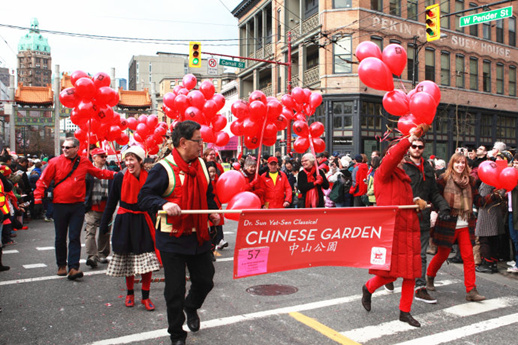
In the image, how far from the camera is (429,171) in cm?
544

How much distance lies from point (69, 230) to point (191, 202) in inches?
142

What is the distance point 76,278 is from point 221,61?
13235 mm

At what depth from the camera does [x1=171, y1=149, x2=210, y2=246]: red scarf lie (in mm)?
3879

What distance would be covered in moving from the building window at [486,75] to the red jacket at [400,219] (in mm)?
30969

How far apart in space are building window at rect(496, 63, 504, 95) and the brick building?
0.07 metres

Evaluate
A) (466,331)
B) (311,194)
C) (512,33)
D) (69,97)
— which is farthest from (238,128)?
(512,33)

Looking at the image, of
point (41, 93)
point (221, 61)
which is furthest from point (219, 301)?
point (41, 93)

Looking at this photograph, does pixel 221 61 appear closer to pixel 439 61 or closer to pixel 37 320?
pixel 37 320

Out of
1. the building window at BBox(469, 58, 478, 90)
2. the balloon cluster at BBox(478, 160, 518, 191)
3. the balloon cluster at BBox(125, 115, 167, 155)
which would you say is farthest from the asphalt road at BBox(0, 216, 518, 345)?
the building window at BBox(469, 58, 478, 90)

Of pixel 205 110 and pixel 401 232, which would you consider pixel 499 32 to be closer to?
pixel 205 110

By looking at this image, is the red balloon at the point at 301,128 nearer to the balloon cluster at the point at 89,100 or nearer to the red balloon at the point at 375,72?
the balloon cluster at the point at 89,100

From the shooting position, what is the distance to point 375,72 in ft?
15.9

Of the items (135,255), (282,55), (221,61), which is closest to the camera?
(135,255)

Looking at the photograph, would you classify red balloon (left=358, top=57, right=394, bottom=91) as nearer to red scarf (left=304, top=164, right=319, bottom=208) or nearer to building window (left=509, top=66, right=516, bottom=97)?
red scarf (left=304, top=164, right=319, bottom=208)
